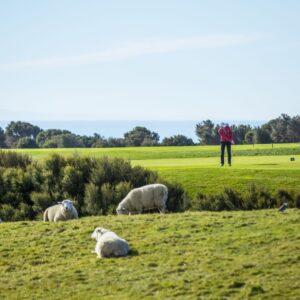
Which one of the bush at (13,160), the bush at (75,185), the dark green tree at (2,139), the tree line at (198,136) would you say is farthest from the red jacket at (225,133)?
the dark green tree at (2,139)

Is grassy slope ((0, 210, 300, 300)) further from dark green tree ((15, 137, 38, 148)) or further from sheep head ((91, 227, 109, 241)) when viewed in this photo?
dark green tree ((15, 137, 38, 148))

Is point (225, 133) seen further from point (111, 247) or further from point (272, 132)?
point (272, 132)

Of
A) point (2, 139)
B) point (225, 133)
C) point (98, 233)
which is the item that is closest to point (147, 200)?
point (98, 233)

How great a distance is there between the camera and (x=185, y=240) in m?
16.0

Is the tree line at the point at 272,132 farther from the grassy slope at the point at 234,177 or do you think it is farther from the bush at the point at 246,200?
the bush at the point at 246,200

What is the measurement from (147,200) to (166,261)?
29.6 ft

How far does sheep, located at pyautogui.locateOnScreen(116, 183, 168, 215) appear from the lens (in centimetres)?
2334

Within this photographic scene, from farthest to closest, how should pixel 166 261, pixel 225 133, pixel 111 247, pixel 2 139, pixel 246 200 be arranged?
pixel 2 139 < pixel 225 133 < pixel 246 200 < pixel 111 247 < pixel 166 261

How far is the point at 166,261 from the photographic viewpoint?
14398 mm

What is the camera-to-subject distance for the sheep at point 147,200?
23.3m

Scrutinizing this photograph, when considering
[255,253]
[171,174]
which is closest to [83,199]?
[171,174]

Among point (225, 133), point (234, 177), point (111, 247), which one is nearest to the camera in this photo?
point (111, 247)

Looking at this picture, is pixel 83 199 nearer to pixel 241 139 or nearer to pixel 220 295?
pixel 220 295

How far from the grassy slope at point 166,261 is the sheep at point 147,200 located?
13.8 feet
